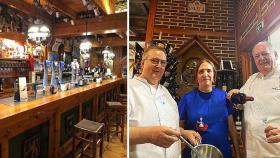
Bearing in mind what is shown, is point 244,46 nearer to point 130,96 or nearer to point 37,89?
point 130,96

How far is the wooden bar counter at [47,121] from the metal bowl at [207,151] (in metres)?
0.71

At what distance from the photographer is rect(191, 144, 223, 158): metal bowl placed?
2.73 feet

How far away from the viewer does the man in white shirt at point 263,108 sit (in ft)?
2.80

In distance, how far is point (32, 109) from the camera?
1466mm

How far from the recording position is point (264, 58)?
85 cm

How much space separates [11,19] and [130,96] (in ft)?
4.24

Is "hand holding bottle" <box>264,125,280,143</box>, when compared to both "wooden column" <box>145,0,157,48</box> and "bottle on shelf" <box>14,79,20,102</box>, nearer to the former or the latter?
"wooden column" <box>145,0,157,48</box>

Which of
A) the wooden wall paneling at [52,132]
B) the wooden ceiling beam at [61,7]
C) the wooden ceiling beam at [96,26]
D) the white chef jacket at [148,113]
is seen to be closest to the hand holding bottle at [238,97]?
the white chef jacket at [148,113]

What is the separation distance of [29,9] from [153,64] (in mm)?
1388

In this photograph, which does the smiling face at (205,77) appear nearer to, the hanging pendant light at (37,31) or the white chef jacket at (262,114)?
the white chef jacket at (262,114)

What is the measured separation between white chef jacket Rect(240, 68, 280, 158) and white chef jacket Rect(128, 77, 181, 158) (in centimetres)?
27

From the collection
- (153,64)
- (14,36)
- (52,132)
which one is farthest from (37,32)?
(153,64)

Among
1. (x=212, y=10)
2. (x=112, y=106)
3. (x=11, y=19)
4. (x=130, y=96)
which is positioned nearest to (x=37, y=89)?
(x=11, y=19)

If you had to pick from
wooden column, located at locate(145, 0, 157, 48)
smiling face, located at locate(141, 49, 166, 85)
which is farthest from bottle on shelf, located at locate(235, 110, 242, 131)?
wooden column, located at locate(145, 0, 157, 48)
